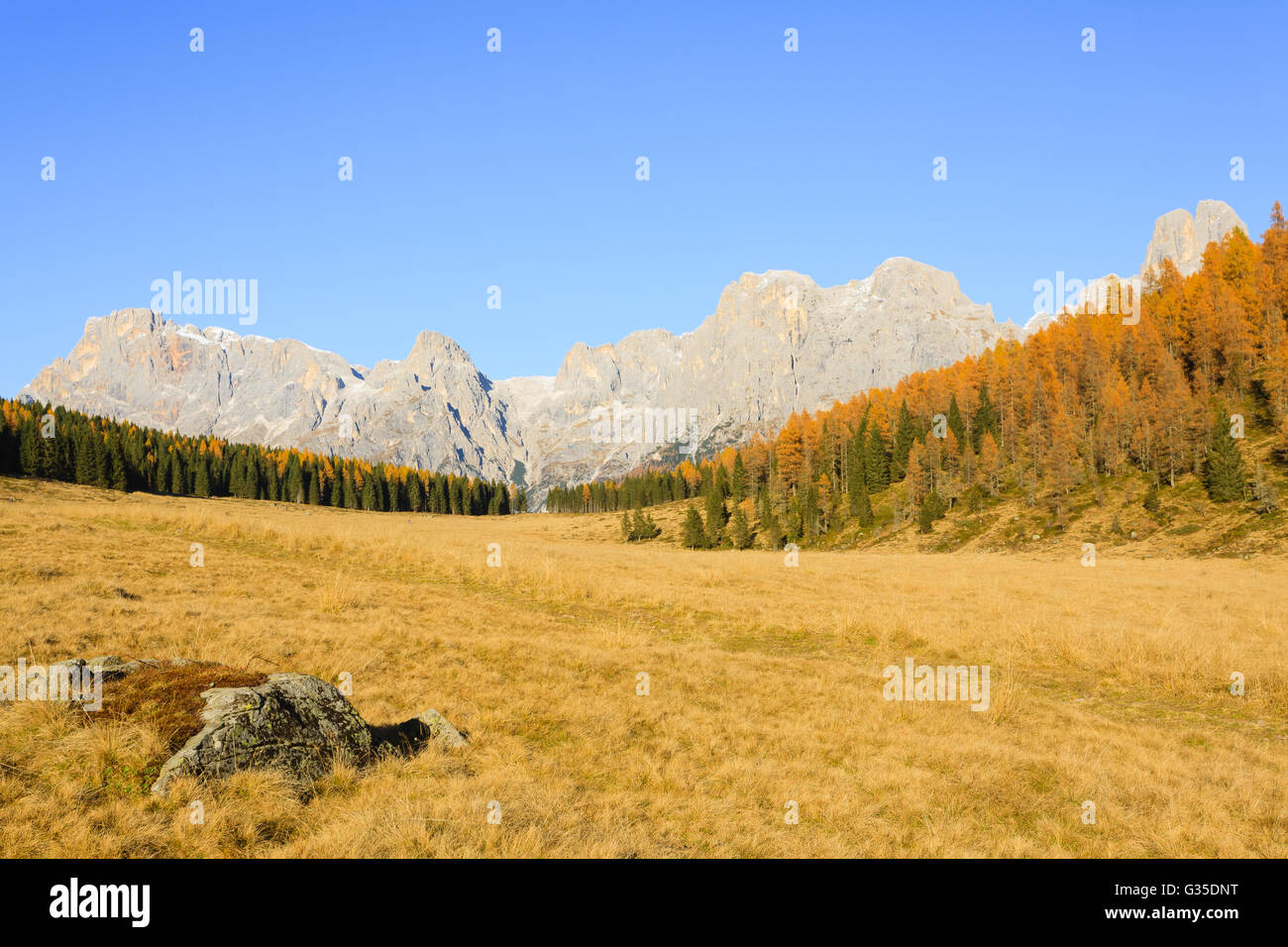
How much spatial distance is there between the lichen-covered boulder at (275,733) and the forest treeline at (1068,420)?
266 feet

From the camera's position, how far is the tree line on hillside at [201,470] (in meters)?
106

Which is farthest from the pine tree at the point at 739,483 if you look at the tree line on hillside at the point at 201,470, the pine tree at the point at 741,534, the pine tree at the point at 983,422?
the tree line on hillside at the point at 201,470

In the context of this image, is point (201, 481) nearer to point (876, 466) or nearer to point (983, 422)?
point (876, 466)

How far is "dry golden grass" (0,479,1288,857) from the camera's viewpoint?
23.2 feet

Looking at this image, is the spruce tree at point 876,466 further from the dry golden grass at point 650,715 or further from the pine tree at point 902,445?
the dry golden grass at point 650,715

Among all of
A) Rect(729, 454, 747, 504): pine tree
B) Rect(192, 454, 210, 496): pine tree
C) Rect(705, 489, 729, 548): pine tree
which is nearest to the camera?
Rect(705, 489, 729, 548): pine tree

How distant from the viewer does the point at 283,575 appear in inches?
861

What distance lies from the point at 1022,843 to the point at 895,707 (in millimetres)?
5903

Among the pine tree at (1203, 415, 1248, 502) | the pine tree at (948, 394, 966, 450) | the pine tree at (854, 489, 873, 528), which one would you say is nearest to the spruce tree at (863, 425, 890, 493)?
the pine tree at (854, 489, 873, 528)

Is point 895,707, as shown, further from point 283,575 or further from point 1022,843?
point 283,575

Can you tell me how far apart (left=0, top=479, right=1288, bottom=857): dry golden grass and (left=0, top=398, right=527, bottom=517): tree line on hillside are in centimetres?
10832

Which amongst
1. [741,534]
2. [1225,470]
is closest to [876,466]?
[741,534]

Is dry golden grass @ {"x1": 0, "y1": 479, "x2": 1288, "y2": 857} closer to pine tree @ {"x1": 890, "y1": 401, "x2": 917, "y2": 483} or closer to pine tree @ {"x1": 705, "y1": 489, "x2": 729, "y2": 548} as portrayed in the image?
pine tree @ {"x1": 705, "y1": 489, "x2": 729, "y2": 548}
